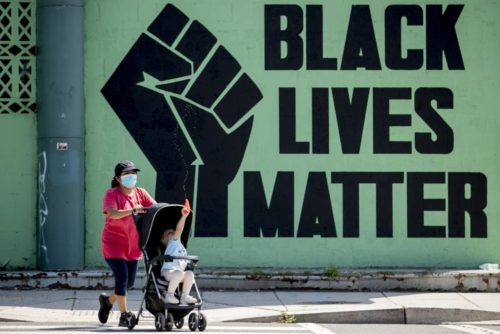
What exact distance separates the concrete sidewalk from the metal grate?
Answer: 2.76 m

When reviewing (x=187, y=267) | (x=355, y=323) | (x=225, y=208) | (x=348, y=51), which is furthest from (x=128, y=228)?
(x=348, y=51)

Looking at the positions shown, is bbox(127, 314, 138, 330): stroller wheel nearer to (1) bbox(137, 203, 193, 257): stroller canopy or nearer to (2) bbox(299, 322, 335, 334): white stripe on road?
(1) bbox(137, 203, 193, 257): stroller canopy

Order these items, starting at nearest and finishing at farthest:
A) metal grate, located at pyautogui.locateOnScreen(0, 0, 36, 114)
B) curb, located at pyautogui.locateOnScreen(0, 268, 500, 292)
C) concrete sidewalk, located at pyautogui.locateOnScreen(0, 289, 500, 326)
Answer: concrete sidewalk, located at pyautogui.locateOnScreen(0, 289, 500, 326)
curb, located at pyautogui.locateOnScreen(0, 268, 500, 292)
metal grate, located at pyautogui.locateOnScreen(0, 0, 36, 114)

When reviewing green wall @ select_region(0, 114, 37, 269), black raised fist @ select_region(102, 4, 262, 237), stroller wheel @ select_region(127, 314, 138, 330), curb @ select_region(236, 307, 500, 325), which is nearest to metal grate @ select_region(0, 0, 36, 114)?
green wall @ select_region(0, 114, 37, 269)

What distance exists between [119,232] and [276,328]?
205 cm

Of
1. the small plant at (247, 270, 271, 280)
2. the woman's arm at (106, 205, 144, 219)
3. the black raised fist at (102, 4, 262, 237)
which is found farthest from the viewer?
the black raised fist at (102, 4, 262, 237)

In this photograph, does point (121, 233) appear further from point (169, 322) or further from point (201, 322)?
point (201, 322)

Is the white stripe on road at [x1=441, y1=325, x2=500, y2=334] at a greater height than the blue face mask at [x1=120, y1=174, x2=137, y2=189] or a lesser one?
lesser

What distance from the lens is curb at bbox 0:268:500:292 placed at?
1705 centimetres

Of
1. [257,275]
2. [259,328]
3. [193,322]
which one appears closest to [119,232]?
[193,322]

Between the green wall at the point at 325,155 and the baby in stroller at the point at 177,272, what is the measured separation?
4.39m

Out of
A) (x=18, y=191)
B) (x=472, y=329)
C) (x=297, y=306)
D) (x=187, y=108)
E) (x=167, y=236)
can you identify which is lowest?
(x=472, y=329)

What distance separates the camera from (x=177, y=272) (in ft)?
43.3

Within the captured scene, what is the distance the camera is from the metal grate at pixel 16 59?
1753cm
